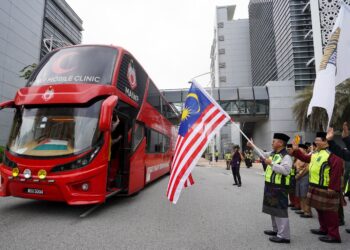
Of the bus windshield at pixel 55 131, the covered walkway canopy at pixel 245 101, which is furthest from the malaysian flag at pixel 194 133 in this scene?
the covered walkway canopy at pixel 245 101

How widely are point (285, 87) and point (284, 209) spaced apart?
3056cm

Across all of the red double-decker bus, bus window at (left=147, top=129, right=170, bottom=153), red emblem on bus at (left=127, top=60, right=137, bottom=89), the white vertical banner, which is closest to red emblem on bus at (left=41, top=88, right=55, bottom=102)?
the red double-decker bus

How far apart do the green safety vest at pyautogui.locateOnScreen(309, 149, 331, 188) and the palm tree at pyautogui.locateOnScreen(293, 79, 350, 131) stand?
19.7m

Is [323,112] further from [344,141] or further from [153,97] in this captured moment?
[344,141]

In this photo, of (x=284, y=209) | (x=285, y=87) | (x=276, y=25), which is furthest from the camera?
(x=276, y=25)

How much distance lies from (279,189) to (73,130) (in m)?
4.11

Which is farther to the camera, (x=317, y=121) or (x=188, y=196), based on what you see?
(x=317, y=121)

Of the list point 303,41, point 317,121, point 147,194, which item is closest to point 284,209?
point 147,194

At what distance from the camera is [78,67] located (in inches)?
239

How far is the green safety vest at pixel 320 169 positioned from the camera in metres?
4.40

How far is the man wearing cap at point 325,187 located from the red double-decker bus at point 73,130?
3879mm

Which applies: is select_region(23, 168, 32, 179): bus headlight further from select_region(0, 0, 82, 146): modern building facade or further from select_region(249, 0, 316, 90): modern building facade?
select_region(249, 0, 316, 90): modern building facade

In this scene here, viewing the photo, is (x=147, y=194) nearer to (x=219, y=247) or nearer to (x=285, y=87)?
(x=219, y=247)

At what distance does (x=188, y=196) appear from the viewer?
8305 millimetres
